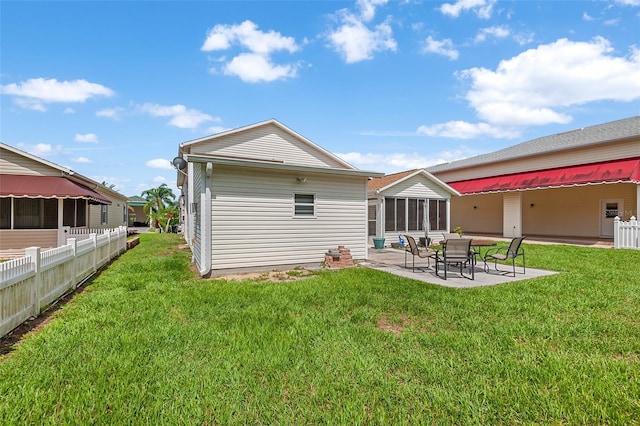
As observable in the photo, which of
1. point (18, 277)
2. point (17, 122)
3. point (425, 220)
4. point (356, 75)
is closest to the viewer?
point (18, 277)

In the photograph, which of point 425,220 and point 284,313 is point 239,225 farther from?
point 425,220

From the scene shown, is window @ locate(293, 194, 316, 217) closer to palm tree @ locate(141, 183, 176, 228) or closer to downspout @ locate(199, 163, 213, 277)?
downspout @ locate(199, 163, 213, 277)

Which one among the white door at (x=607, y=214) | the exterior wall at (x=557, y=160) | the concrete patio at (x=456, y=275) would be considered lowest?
the concrete patio at (x=456, y=275)

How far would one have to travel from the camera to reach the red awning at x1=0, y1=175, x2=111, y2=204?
12.0 m

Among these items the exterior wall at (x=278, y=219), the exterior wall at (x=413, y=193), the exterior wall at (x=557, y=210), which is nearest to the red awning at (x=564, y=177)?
the exterior wall at (x=557, y=210)

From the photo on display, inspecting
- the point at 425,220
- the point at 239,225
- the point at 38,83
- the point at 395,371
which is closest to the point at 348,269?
the point at 239,225

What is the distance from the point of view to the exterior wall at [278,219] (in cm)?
877

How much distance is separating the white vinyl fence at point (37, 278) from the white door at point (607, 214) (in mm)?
25919

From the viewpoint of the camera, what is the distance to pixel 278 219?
9.57m

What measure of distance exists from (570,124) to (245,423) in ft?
106

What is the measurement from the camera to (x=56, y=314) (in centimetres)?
530

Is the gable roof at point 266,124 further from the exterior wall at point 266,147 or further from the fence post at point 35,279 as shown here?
the fence post at point 35,279

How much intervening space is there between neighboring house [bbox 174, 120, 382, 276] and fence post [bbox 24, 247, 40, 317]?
359cm

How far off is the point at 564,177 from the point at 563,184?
97cm
